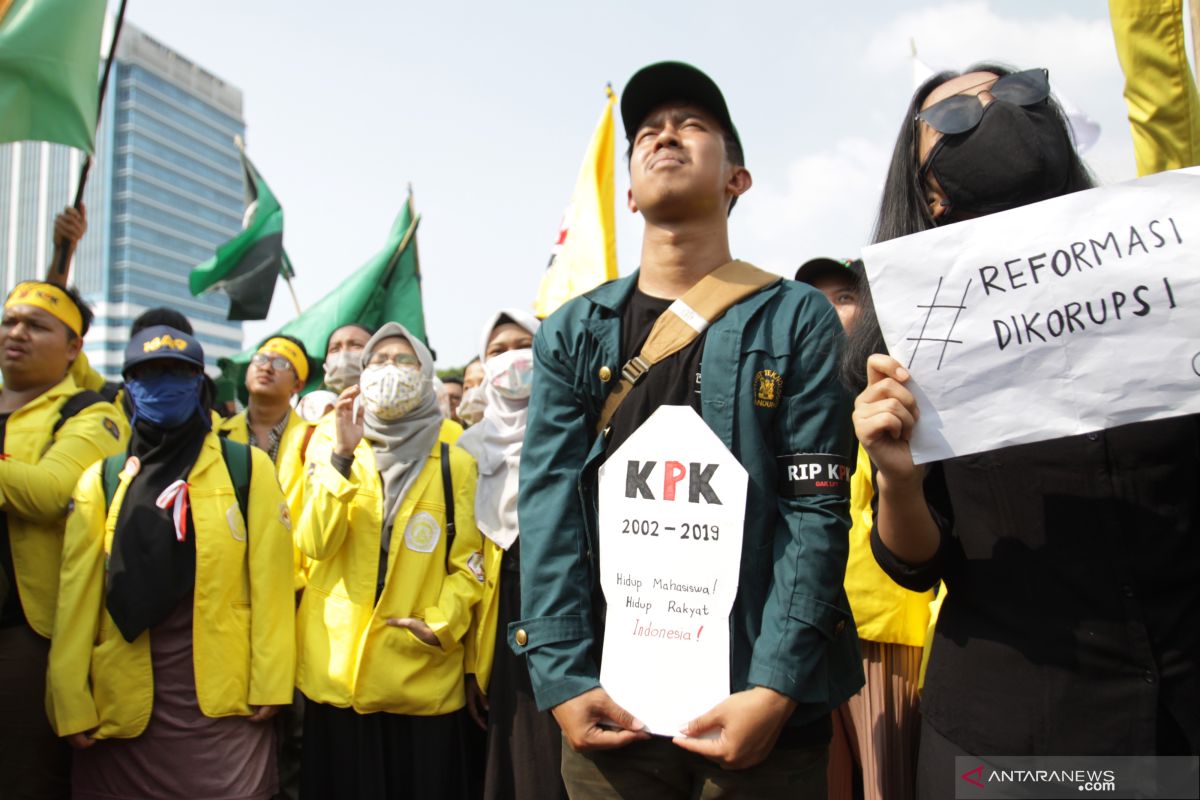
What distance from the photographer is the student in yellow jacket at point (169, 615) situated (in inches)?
133

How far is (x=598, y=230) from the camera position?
764 cm

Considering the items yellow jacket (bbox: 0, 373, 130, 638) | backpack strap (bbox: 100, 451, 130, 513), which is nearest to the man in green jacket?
backpack strap (bbox: 100, 451, 130, 513)

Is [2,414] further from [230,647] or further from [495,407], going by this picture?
[495,407]

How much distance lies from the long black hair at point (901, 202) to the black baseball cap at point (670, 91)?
0.49 metres

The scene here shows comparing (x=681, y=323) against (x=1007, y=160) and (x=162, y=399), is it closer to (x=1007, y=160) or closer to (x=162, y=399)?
(x=1007, y=160)

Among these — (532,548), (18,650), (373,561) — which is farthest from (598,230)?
(532,548)

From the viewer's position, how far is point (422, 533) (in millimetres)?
3795

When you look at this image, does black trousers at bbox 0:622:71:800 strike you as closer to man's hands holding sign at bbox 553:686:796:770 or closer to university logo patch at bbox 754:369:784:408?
man's hands holding sign at bbox 553:686:796:770

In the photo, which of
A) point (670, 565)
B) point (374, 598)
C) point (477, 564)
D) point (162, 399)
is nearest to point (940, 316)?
point (670, 565)

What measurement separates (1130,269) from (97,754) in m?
3.85

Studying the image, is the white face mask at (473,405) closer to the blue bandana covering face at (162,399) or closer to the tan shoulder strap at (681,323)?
the blue bandana covering face at (162,399)

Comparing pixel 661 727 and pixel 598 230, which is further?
pixel 598 230

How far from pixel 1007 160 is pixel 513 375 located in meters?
2.77

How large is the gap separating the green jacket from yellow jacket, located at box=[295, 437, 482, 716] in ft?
5.55
